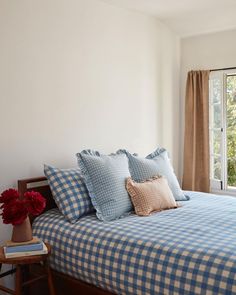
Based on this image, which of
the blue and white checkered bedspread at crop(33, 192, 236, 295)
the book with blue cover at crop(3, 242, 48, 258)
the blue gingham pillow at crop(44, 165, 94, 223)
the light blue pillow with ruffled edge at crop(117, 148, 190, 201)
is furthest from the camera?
the light blue pillow with ruffled edge at crop(117, 148, 190, 201)

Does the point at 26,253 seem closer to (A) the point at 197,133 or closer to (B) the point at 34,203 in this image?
(B) the point at 34,203

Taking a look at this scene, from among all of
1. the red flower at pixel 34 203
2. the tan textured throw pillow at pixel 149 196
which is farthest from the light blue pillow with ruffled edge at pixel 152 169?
the red flower at pixel 34 203

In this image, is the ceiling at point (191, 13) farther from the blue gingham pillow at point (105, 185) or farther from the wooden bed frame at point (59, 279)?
the wooden bed frame at point (59, 279)

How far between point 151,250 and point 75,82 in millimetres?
1639

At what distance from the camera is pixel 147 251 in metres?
2.05

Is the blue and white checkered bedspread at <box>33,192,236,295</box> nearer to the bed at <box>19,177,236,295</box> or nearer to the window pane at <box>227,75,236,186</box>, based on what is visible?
the bed at <box>19,177,236,295</box>

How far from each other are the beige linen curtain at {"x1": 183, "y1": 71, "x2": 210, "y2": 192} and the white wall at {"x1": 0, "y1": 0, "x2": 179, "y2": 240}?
28 centimetres

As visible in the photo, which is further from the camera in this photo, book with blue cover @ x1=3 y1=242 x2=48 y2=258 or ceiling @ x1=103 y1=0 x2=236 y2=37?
Result: ceiling @ x1=103 y1=0 x2=236 y2=37

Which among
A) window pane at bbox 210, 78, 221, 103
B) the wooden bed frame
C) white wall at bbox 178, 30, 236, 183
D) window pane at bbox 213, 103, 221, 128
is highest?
white wall at bbox 178, 30, 236, 183

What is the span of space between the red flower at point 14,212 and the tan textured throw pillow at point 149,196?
0.78 m

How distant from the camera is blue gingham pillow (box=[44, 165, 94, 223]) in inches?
100

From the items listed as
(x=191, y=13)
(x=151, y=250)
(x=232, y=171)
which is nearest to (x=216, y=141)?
(x=232, y=171)

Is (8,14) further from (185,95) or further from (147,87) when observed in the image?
(185,95)

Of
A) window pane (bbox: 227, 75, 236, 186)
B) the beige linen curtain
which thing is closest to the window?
window pane (bbox: 227, 75, 236, 186)
